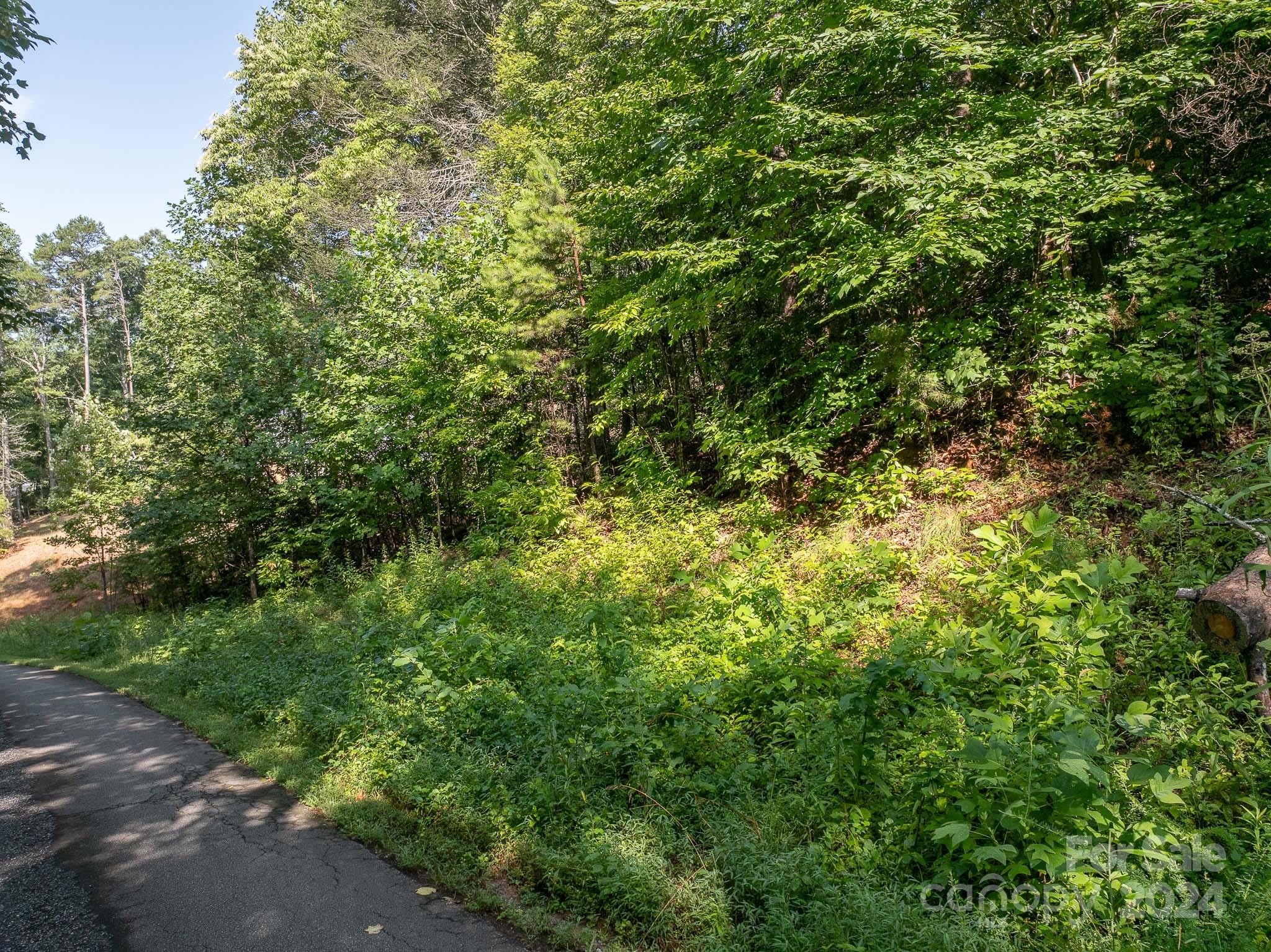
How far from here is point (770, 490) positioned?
35.7ft

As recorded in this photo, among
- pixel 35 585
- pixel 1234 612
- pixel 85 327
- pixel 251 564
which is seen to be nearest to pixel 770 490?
pixel 1234 612

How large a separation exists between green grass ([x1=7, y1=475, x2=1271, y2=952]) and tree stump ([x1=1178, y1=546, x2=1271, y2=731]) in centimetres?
18

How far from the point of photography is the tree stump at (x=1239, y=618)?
13.3 ft

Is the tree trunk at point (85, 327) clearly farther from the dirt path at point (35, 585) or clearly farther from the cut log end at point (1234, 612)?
the cut log end at point (1234, 612)

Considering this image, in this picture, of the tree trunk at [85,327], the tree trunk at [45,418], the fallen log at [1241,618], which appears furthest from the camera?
the tree trunk at [85,327]

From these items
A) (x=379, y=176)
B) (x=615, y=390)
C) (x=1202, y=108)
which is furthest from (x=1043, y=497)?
(x=379, y=176)

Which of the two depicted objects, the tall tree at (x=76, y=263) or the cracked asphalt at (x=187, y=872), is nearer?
the cracked asphalt at (x=187, y=872)

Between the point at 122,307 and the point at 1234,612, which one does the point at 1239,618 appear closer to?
the point at 1234,612

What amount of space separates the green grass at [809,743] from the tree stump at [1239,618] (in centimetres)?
18

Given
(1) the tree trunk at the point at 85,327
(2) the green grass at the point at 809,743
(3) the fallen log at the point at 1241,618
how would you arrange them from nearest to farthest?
(2) the green grass at the point at 809,743
(3) the fallen log at the point at 1241,618
(1) the tree trunk at the point at 85,327

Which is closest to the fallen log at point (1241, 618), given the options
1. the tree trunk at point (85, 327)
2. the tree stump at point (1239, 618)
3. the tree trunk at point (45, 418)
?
the tree stump at point (1239, 618)

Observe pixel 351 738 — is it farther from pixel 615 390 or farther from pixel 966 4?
pixel 966 4

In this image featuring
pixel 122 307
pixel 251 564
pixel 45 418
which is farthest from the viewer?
pixel 122 307

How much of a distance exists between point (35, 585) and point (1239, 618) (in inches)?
1619
